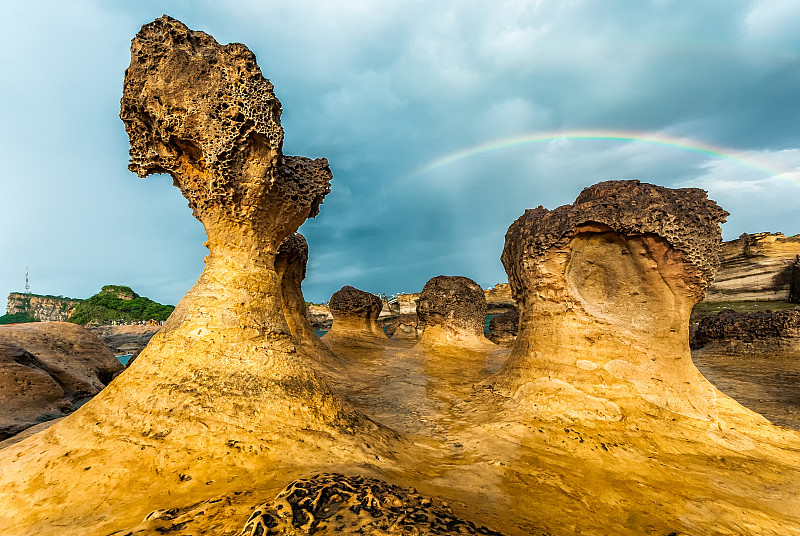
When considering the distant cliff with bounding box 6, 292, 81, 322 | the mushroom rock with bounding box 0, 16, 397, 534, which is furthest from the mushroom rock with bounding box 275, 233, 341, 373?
the distant cliff with bounding box 6, 292, 81, 322

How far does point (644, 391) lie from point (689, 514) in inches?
104

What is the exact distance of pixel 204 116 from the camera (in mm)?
4355

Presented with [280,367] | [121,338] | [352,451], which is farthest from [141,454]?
[121,338]

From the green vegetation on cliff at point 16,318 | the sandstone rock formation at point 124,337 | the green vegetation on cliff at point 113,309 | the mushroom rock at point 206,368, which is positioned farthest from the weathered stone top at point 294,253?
the green vegetation on cliff at point 16,318

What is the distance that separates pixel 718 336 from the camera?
37.6 feet

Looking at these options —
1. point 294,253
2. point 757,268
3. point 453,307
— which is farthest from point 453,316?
point 757,268

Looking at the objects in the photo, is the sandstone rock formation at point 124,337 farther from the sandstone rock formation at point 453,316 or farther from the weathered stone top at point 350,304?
the sandstone rock formation at point 453,316

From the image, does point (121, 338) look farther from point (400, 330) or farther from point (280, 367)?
point (280, 367)

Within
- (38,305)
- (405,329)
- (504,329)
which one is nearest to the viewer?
(504,329)

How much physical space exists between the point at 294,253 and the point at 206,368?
8420 millimetres

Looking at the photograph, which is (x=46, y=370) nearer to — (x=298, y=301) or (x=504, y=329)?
(x=298, y=301)

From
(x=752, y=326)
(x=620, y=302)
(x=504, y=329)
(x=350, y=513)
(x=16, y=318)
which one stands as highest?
(x=16, y=318)

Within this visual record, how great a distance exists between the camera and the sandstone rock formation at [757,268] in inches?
862

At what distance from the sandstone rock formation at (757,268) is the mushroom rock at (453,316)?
18.7m
